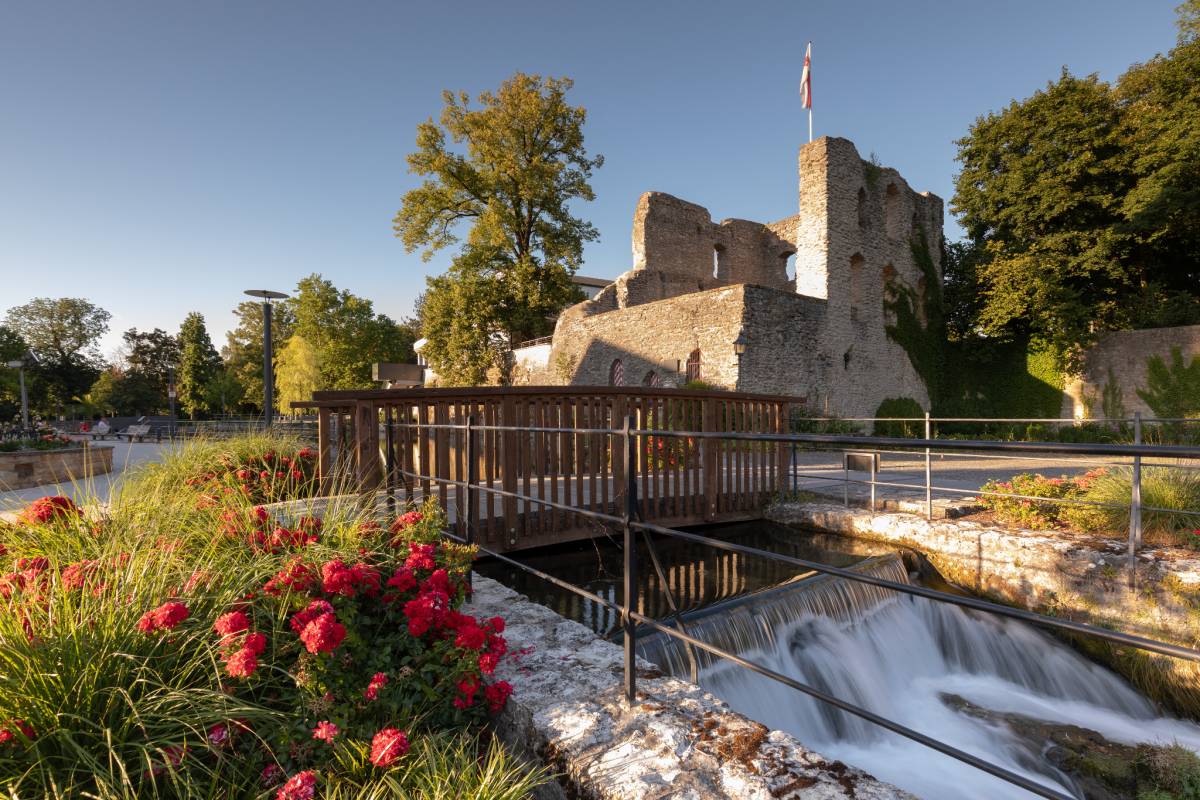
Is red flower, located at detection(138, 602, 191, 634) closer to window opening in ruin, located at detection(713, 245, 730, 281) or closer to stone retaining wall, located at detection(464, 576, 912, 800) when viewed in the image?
stone retaining wall, located at detection(464, 576, 912, 800)

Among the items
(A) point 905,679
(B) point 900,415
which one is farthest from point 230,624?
(B) point 900,415

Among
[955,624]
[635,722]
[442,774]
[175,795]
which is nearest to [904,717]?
[955,624]

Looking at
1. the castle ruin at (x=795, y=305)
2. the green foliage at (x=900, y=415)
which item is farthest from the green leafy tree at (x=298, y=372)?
the green foliage at (x=900, y=415)

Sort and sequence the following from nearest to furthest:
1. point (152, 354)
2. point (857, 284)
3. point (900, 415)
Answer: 1. point (900, 415)
2. point (857, 284)
3. point (152, 354)

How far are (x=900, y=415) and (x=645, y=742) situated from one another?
61.7 ft

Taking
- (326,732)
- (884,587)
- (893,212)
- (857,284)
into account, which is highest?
(893,212)

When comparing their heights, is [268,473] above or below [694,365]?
below

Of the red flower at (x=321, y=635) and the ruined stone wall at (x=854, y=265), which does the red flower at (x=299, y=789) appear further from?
the ruined stone wall at (x=854, y=265)

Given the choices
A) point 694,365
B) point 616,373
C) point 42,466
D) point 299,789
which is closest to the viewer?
point 299,789

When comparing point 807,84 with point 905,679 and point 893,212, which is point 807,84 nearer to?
point 893,212

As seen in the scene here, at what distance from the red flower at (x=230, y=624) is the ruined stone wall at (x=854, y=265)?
15.9 metres

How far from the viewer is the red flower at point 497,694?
173 centimetres

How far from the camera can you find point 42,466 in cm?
886

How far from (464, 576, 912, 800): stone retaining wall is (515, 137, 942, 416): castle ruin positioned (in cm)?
1292
